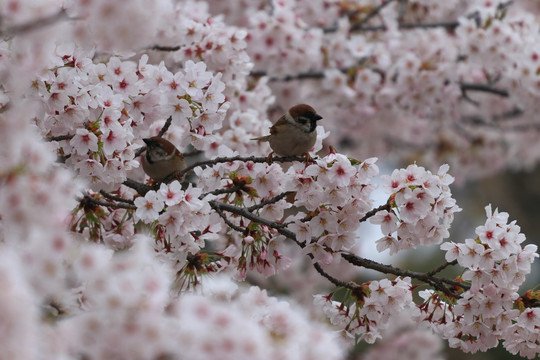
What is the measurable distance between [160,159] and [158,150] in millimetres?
51

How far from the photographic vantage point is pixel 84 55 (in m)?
3.24

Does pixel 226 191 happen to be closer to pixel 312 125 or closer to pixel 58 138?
pixel 312 125

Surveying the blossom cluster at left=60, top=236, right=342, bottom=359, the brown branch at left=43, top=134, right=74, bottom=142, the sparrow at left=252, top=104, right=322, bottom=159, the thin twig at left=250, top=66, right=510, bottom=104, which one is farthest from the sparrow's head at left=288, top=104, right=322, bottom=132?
the thin twig at left=250, top=66, right=510, bottom=104

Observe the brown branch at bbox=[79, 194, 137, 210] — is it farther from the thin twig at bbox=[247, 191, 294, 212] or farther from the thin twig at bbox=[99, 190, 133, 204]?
the thin twig at bbox=[247, 191, 294, 212]

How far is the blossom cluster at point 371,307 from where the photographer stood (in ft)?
10.0

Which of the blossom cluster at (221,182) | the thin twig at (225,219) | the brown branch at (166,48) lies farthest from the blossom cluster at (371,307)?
the brown branch at (166,48)

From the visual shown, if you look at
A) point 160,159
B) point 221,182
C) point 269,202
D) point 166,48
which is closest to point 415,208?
point 269,202

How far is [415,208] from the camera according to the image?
2.92 metres

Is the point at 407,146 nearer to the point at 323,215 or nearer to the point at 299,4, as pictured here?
the point at 299,4

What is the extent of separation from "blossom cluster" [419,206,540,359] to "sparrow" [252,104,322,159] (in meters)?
0.86

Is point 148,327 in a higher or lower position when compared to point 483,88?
lower

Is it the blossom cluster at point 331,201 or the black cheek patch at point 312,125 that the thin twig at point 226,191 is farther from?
the black cheek patch at point 312,125

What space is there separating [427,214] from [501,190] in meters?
10.2

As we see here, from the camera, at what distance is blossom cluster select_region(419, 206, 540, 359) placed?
2.93 meters
